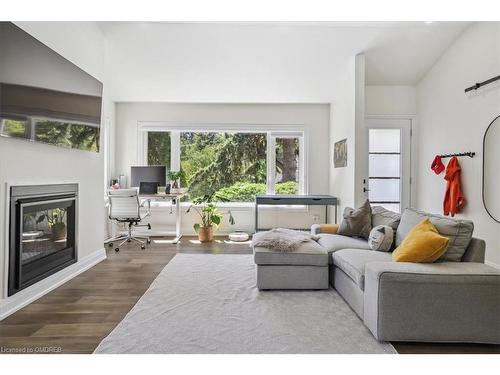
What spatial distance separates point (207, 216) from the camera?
17.6ft

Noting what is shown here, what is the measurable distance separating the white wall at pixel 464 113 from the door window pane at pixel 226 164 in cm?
262

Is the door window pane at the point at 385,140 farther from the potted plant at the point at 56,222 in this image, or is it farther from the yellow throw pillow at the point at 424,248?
the potted plant at the point at 56,222

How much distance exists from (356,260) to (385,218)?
92cm

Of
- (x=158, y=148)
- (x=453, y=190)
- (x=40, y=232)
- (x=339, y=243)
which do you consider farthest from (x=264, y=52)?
(x=40, y=232)

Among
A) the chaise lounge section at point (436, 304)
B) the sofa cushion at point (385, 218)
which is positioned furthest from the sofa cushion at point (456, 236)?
the sofa cushion at point (385, 218)

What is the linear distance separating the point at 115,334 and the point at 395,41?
4407 millimetres

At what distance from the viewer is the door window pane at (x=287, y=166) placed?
230 inches

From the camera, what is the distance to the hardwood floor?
1933mm

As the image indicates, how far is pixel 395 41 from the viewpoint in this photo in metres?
4.11

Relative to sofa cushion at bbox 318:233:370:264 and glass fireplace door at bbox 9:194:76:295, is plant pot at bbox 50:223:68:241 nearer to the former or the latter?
glass fireplace door at bbox 9:194:76:295

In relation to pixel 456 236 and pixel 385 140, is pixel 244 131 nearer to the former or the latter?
pixel 385 140

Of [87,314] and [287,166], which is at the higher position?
[287,166]

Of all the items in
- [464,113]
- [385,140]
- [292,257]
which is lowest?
[292,257]

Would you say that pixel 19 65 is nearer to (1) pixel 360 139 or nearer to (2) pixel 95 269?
(2) pixel 95 269
